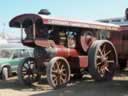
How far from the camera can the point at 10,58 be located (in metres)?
19.3

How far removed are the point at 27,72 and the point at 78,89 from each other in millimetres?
2746

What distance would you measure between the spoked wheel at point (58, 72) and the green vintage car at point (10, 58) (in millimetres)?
4409

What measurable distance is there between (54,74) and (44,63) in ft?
2.38

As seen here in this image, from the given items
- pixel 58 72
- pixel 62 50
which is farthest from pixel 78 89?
pixel 62 50

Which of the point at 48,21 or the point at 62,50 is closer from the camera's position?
the point at 48,21

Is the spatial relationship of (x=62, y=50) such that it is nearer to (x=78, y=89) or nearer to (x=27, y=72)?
(x=27, y=72)

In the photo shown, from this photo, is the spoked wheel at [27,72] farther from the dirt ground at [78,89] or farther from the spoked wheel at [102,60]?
the spoked wheel at [102,60]

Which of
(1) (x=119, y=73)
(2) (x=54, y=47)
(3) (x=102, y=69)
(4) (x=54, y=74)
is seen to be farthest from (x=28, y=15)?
Answer: (1) (x=119, y=73)

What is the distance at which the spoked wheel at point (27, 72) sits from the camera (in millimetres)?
15120

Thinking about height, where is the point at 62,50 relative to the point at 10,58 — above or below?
above

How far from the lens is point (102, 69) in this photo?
50.3 ft

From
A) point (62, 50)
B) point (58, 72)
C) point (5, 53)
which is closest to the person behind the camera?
point (58, 72)

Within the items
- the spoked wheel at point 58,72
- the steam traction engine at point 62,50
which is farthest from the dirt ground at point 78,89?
the steam traction engine at point 62,50

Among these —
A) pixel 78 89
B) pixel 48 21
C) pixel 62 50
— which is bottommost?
pixel 78 89
